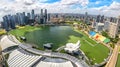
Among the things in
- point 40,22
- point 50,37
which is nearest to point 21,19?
point 40,22

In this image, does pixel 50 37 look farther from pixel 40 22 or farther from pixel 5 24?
pixel 40 22

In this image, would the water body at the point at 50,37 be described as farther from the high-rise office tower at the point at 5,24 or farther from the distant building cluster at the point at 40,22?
the high-rise office tower at the point at 5,24

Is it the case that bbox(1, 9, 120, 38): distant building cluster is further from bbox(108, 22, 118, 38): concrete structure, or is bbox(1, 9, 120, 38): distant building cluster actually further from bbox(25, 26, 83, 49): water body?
bbox(25, 26, 83, 49): water body

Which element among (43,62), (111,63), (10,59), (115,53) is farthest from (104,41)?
(10,59)

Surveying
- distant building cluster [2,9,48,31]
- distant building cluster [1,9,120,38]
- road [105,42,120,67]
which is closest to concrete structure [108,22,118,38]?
distant building cluster [1,9,120,38]

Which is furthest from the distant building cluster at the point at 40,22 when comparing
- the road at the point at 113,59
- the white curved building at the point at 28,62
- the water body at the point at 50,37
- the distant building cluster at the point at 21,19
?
the white curved building at the point at 28,62

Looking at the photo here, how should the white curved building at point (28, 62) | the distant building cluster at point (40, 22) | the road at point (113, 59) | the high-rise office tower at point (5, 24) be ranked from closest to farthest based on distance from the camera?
the white curved building at point (28, 62)
the road at point (113, 59)
the distant building cluster at point (40, 22)
the high-rise office tower at point (5, 24)

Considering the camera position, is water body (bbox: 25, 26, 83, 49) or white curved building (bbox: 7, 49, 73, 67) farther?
water body (bbox: 25, 26, 83, 49)

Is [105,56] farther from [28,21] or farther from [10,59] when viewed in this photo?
[28,21]

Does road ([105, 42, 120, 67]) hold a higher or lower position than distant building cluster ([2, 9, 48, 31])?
lower
